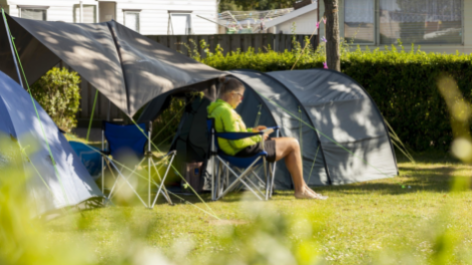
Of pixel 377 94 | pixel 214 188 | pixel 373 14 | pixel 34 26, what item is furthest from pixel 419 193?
pixel 373 14

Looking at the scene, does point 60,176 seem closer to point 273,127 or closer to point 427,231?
point 273,127

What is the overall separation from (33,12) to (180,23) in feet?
14.3

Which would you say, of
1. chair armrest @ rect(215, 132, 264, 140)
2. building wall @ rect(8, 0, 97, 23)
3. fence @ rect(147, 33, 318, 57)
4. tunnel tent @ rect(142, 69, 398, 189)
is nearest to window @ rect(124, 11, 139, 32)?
building wall @ rect(8, 0, 97, 23)

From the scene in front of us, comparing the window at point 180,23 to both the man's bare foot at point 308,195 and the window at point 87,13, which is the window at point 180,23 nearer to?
the window at point 87,13

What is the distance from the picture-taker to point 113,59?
545 cm

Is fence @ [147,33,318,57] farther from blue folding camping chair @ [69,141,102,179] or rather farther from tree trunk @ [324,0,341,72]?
blue folding camping chair @ [69,141,102,179]

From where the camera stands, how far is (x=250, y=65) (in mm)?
9859

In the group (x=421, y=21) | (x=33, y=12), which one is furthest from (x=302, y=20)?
(x=33, y=12)

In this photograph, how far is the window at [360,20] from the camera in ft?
40.6

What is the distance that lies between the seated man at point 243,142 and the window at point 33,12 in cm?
1021

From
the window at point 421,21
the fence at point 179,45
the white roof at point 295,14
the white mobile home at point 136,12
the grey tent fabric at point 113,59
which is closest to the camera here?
the grey tent fabric at point 113,59

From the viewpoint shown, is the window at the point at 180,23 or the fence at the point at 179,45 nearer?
the fence at the point at 179,45

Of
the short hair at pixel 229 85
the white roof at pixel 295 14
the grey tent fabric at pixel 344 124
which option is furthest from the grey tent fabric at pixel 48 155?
the white roof at pixel 295 14

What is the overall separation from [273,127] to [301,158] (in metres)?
0.47
